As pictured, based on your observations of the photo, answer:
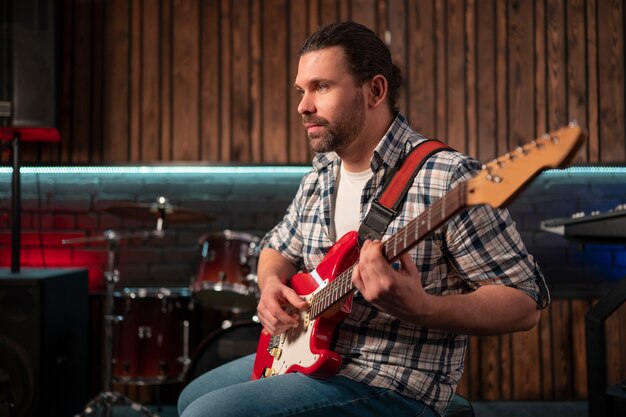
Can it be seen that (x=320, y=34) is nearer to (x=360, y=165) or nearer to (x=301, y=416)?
(x=360, y=165)

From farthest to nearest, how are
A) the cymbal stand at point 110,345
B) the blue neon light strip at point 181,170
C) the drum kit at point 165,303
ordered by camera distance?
1. the blue neon light strip at point 181,170
2. the drum kit at point 165,303
3. the cymbal stand at point 110,345

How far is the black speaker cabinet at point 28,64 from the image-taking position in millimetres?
3805

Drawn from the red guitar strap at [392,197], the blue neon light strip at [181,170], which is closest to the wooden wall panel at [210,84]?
the blue neon light strip at [181,170]

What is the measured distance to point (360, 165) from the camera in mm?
2102

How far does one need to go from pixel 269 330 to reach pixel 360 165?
53 centimetres

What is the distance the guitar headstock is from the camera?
51.3 inches

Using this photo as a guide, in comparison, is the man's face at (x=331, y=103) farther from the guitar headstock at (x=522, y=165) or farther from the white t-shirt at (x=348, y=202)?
the guitar headstock at (x=522, y=165)

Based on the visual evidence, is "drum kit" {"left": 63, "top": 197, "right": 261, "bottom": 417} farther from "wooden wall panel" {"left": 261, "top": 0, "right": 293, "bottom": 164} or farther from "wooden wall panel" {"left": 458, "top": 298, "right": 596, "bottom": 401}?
"wooden wall panel" {"left": 458, "top": 298, "right": 596, "bottom": 401}

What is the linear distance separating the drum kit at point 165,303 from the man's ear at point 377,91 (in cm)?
196

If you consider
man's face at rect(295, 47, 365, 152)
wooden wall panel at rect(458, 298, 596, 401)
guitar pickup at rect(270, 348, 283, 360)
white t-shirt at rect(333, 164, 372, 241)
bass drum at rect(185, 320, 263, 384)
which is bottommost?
wooden wall panel at rect(458, 298, 596, 401)

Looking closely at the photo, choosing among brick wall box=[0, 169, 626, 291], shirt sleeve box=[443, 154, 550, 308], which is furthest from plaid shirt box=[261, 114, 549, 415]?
brick wall box=[0, 169, 626, 291]

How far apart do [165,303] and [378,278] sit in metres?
2.73

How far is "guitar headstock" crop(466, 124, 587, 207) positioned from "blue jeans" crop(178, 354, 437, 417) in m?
0.58

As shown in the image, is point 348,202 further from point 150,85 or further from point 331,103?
point 150,85
